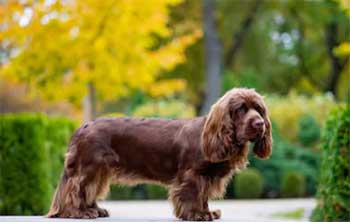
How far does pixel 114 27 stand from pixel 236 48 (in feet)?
61.4

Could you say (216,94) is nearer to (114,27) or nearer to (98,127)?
(114,27)

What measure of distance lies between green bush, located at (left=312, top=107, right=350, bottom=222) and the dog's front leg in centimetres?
370

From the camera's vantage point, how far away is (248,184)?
21.9 meters

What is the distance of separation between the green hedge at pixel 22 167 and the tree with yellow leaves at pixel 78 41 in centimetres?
631

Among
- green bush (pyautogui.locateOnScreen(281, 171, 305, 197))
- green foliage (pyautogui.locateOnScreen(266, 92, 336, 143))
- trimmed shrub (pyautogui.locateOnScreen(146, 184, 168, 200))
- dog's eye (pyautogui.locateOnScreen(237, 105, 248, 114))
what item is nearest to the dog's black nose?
dog's eye (pyautogui.locateOnScreen(237, 105, 248, 114))

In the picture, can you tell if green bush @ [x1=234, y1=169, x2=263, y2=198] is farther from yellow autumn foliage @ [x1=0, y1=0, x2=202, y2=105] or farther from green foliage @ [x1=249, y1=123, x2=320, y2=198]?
yellow autumn foliage @ [x1=0, y1=0, x2=202, y2=105]

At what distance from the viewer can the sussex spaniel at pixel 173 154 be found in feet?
23.5

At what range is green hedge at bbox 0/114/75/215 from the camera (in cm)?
1324

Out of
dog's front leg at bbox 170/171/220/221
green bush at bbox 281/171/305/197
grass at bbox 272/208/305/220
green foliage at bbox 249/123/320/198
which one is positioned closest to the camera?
dog's front leg at bbox 170/171/220/221

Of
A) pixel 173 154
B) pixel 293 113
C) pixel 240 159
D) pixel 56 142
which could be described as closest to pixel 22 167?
pixel 56 142

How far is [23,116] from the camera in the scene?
534 inches

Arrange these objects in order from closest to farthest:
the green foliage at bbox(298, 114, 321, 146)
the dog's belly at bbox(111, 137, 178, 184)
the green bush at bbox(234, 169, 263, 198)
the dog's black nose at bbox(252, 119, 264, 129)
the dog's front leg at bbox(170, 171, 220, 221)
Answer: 1. the dog's black nose at bbox(252, 119, 264, 129)
2. the dog's front leg at bbox(170, 171, 220, 221)
3. the dog's belly at bbox(111, 137, 178, 184)
4. the green bush at bbox(234, 169, 263, 198)
5. the green foliage at bbox(298, 114, 321, 146)

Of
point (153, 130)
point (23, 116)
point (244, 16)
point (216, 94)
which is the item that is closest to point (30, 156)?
point (23, 116)

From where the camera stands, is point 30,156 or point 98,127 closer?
point 98,127
